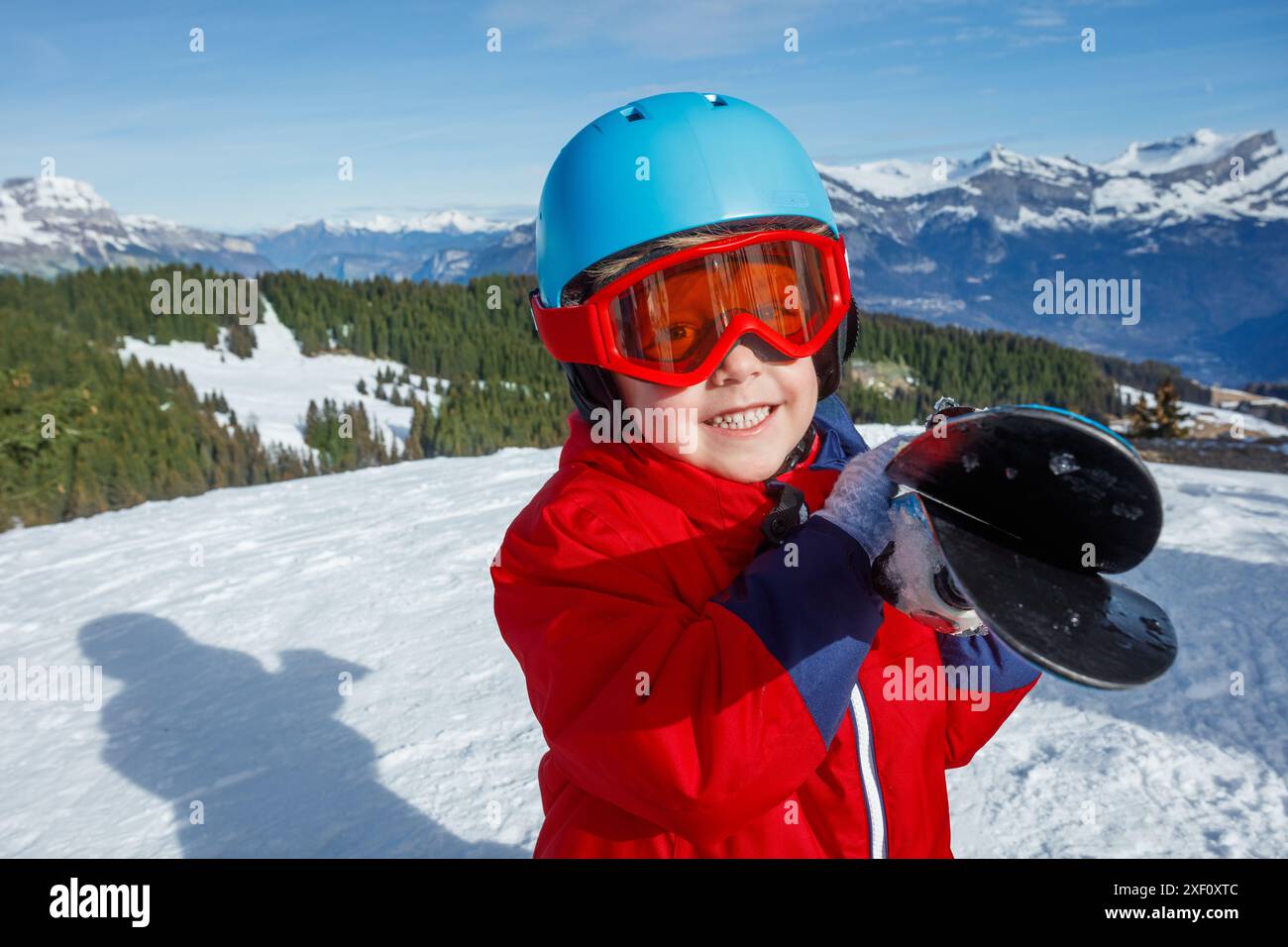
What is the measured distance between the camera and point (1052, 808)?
3.37 metres

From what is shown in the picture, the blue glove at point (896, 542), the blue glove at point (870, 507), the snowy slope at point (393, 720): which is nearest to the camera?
the blue glove at point (896, 542)

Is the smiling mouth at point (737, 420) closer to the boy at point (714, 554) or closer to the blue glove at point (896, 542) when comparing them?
the boy at point (714, 554)

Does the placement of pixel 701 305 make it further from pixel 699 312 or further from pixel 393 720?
pixel 393 720

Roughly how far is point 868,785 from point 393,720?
3.64 meters

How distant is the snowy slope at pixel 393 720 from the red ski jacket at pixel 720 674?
2.03m

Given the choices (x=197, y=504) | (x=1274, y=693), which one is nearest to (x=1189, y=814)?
(x=1274, y=693)

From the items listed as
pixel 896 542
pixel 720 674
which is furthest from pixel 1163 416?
pixel 720 674

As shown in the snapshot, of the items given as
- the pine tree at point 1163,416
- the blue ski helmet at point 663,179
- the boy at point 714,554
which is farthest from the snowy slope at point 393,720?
the pine tree at point 1163,416

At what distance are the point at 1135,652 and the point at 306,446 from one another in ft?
179

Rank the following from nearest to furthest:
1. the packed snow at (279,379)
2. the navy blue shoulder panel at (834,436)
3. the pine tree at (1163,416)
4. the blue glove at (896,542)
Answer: the blue glove at (896,542) < the navy blue shoulder panel at (834,436) < the pine tree at (1163,416) < the packed snow at (279,379)

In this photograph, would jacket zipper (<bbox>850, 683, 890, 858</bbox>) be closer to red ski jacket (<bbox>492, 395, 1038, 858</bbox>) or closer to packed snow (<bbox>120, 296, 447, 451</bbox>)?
red ski jacket (<bbox>492, 395, 1038, 858</bbox>)

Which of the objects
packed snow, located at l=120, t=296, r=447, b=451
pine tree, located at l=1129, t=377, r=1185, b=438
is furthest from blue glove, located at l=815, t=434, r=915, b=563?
pine tree, located at l=1129, t=377, r=1185, b=438

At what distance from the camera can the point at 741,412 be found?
157 centimetres

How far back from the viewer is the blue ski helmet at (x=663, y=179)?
1564 mm
